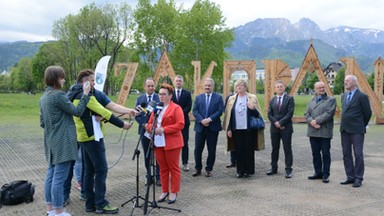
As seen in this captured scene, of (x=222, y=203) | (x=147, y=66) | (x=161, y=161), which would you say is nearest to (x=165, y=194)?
(x=161, y=161)

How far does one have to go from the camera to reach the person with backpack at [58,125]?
4.23 metres

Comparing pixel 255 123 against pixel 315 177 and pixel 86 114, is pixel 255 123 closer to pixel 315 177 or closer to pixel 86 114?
pixel 315 177

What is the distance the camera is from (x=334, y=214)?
15.8 ft

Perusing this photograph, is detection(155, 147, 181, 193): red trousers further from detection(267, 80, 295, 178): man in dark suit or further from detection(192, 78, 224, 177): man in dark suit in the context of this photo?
detection(267, 80, 295, 178): man in dark suit

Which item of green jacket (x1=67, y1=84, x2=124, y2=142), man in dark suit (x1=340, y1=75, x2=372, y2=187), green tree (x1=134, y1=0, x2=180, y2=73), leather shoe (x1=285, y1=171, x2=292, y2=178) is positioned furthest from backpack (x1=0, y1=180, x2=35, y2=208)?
green tree (x1=134, y1=0, x2=180, y2=73)

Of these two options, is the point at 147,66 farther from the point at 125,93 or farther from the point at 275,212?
the point at 275,212

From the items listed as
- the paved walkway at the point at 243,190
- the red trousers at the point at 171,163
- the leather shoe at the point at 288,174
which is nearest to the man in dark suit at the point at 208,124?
the paved walkway at the point at 243,190

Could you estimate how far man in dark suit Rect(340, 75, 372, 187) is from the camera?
6.27 m

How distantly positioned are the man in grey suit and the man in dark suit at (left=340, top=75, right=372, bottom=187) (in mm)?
265

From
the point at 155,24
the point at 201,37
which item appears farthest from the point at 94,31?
the point at 201,37

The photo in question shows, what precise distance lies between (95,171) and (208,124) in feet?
9.08

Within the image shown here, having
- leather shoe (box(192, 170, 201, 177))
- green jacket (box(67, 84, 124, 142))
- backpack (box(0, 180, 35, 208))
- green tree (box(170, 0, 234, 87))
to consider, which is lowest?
leather shoe (box(192, 170, 201, 177))

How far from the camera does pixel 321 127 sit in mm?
6637

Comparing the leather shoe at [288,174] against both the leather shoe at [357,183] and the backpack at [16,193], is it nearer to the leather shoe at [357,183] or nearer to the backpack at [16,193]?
the leather shoe at [357,183]
